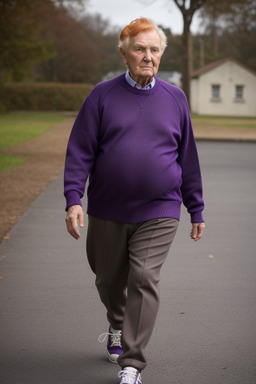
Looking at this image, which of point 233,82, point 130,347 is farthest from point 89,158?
point 233,82

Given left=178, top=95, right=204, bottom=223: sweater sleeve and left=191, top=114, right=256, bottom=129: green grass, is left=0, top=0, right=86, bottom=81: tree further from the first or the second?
left=178, top=95, right=204, bottom=223: sweater sleeve

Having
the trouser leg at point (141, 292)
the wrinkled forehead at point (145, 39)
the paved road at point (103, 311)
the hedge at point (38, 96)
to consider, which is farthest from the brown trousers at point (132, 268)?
the hedge at point (38, 96)

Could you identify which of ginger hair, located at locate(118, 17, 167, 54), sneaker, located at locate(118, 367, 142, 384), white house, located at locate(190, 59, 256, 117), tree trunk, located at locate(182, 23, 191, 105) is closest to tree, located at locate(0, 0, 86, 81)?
tree trunk, located at locate(182, 23, 191, 105)

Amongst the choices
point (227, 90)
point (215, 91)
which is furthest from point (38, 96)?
point (227, 90)

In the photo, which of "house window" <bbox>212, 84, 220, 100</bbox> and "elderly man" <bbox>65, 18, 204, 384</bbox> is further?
"house window" <bbox>212, 84, 220, 100</bbox>

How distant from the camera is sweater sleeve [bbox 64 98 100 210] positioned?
368 centimetres

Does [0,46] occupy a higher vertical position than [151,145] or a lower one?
lower

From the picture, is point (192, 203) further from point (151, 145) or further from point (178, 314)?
point (178, 314)

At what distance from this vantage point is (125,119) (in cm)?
361

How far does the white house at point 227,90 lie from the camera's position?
63.5m

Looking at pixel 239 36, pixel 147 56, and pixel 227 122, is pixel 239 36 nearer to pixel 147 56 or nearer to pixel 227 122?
pixel 227 122

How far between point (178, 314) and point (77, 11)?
74426mm

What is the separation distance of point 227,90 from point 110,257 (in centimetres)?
6137

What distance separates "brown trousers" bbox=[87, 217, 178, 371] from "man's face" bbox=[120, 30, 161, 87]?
0.75 meters
